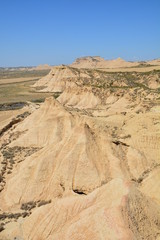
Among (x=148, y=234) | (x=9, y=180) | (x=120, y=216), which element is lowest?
(x=9, y=180)

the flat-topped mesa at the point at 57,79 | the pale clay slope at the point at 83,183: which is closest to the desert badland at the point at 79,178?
the pale clay slope at the point at 83,183

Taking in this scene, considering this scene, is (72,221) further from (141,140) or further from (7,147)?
(7,147)

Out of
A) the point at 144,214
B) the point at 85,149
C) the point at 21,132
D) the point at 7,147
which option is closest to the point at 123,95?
the point at 21,132

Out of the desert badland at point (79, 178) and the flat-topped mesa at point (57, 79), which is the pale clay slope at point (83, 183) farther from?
the flat-topped mesa at point (57, 79)

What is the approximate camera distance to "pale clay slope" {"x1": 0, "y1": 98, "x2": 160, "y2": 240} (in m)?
9.70

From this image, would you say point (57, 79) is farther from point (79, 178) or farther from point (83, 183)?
point (83, 183)

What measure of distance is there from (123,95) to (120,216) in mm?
42567

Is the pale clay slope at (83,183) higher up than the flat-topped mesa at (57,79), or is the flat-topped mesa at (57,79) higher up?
the flat-topped mesa at (57,79)

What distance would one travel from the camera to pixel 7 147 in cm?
2569

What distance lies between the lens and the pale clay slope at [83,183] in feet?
31.8

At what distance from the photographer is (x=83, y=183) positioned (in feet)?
53.9

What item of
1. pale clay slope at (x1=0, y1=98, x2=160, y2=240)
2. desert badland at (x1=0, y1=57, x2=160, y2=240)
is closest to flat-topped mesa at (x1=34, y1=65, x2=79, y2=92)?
desert badland at (x1=0, y1=57, x2=160, y2=240)

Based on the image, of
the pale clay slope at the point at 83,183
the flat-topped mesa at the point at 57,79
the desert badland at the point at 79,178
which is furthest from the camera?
the flat-topped mesa at the point at 57,79

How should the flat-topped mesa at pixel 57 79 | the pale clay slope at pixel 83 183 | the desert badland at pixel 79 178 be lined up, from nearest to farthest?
the pale clay slope at pixel 83 183
the desert badland at pixel 79 178
the flat-topped mesa at pixel 57 79
